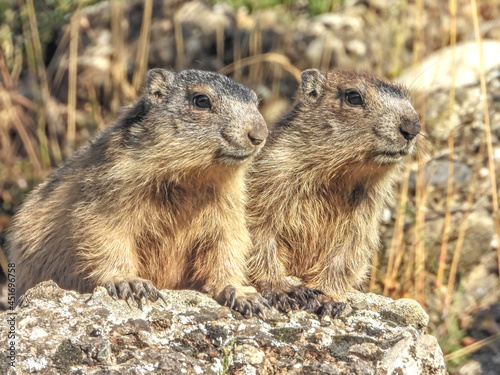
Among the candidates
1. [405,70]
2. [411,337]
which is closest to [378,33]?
[405,70]

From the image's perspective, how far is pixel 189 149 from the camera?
17.7 feet

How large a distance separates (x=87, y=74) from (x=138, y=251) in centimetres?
668

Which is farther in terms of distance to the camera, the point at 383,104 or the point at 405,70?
the point at 405,70

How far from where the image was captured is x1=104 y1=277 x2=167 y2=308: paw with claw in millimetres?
4785

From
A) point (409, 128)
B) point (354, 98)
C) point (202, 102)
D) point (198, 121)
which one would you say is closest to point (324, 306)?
point (409, 128)

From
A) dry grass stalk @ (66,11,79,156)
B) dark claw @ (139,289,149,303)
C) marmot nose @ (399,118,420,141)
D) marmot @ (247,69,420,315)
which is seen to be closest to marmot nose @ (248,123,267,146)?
marmot @ (247,69,420,315)

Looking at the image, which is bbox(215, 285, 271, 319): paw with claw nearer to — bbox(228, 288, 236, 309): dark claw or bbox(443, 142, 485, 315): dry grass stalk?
bbox(228, 288, 236, 309): dark claw

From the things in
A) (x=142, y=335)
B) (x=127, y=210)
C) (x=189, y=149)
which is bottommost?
(x=142, y=335)

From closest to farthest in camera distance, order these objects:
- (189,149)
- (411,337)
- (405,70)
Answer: (411,337), (189,149), (405,70)

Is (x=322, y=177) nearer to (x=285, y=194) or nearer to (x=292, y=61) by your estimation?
(x=285, y=194)

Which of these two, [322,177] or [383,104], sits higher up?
[383,104]

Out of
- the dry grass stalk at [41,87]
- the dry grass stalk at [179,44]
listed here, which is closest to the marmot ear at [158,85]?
the dry grass stalk at [179,44]

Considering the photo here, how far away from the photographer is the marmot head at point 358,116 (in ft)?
18.9

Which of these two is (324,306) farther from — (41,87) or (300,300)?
(41,87)
